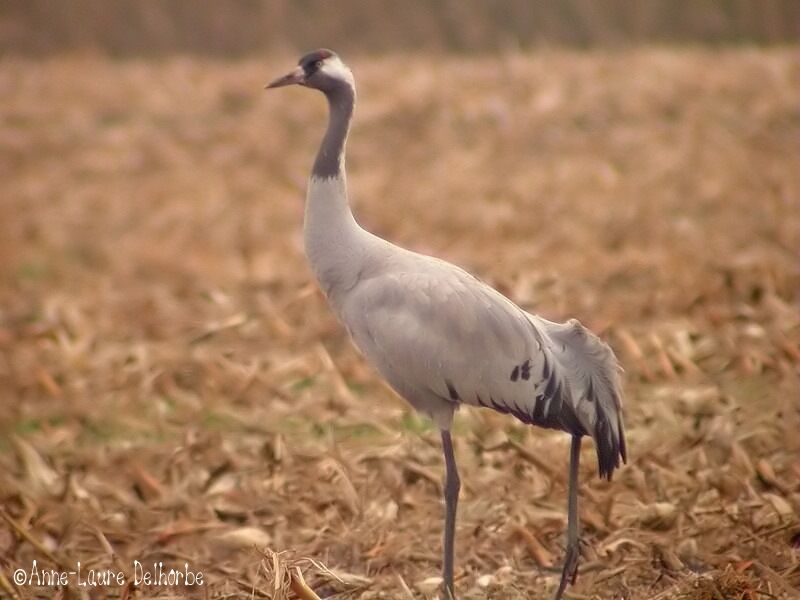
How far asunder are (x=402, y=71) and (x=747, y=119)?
349cm

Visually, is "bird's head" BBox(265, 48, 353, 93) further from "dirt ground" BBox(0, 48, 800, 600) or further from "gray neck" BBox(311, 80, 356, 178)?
"dirt ground" BBox(0, 48, 800, 600)

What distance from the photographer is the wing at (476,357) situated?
3898 millimetres

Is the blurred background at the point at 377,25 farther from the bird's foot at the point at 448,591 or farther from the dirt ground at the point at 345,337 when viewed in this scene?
the bird's foot at the point at 448,591

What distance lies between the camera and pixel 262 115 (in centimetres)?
1138

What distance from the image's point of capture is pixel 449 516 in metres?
3.97

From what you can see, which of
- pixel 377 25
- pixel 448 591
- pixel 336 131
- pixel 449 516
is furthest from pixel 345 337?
pixel 377 25

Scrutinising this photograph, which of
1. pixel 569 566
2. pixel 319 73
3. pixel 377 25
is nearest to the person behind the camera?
pixel 569 566

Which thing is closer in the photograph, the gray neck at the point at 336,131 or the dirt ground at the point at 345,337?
the gray neck at the point at 336,131

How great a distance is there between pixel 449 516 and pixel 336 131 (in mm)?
1378

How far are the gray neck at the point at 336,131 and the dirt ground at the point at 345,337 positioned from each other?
51.1 inches

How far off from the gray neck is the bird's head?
2 cm

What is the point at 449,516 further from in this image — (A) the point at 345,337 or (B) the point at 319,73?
(A) the point at 345,337

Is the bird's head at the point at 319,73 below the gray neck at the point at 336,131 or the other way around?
the other way around

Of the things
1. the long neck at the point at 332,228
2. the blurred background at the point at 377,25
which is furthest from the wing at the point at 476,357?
the blurred background at the point at 377,25
